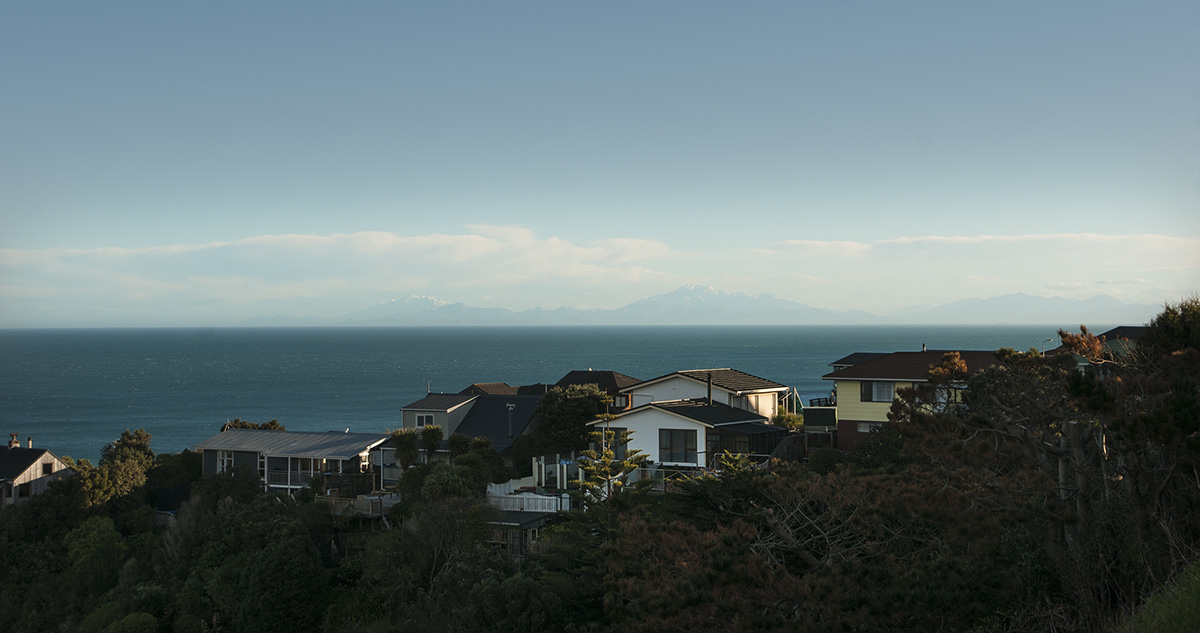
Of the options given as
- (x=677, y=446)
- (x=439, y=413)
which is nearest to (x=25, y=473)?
(x=439, y=413)

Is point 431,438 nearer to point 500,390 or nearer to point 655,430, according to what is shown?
point 655,430

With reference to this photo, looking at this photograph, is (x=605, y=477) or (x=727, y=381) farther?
(x=727, y=381)

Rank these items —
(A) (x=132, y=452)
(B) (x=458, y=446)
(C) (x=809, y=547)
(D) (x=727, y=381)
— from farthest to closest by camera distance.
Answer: (D) (x=727, y=381), (A) (x=132, y=452), (B) (x=458, y=446), (C) (x=809, y=547)

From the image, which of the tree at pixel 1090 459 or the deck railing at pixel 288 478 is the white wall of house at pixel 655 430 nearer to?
the deck railing at pixel 288 478

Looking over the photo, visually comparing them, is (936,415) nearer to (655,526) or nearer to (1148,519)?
(1148,519)

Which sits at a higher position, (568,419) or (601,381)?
(601,381)

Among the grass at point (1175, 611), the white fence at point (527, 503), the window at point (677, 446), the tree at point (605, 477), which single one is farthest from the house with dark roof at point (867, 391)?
the grass at point (1175, 611)

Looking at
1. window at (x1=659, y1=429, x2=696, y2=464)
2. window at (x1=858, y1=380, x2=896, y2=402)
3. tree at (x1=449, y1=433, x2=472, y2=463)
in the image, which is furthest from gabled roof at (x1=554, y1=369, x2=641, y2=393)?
window at (x1=858, y1=380, x2=896, y2=402)

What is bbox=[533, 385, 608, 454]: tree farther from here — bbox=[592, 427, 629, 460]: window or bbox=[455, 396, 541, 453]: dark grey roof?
bbox=[455, 396, 541, 453]: dark grey roof
